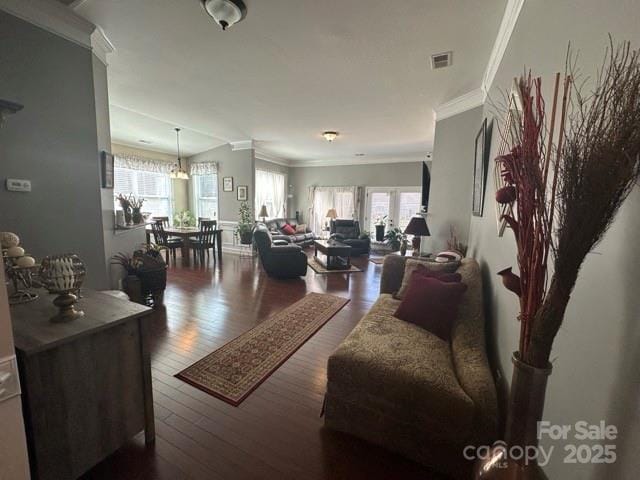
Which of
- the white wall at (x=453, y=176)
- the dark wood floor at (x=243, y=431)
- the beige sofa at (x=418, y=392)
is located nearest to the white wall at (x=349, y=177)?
the white wall at (x=453, y=176)

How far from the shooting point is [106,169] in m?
2.71

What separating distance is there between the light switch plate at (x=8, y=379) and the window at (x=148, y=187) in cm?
648

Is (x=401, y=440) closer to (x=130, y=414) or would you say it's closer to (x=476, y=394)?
(x=476, y=394)

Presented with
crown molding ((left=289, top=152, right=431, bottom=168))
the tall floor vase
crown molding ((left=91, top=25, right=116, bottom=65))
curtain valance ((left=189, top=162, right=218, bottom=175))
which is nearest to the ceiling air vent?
the tall floor vase

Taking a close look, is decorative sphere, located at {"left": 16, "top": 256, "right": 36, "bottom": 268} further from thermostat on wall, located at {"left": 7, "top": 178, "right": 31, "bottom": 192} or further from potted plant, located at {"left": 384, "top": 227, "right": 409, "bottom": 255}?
potted plant, located at {"left": 384, "top": 227, "right": 409, "bottom": 255}

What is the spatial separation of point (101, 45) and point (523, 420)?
400 cm

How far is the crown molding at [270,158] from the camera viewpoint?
7.15 m

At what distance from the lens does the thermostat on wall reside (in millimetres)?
2018

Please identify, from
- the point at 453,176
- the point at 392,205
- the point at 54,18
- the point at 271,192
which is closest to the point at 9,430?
Result: the point at 54,18

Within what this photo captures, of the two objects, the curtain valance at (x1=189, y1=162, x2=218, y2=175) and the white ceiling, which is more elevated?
the white ceiling

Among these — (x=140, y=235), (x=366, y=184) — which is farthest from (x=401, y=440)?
(x=366, y=184)

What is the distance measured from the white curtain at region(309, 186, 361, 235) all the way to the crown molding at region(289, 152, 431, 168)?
2.50ft

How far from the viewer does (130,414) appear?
144cm

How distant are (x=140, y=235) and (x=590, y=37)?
179 inches
